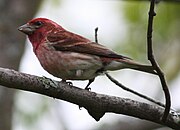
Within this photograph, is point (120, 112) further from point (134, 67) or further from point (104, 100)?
point (134, 67)

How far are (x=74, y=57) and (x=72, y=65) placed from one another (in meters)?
0.14

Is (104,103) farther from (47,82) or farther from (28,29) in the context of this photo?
(28,29)

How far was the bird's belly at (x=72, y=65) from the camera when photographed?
5434 millimetres

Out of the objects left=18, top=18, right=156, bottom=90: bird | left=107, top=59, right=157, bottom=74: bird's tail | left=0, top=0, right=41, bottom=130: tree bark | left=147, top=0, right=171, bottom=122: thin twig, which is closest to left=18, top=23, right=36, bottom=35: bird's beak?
left=18, top=18, right=156, bottom=90: bird

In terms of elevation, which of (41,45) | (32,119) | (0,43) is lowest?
(32,119)

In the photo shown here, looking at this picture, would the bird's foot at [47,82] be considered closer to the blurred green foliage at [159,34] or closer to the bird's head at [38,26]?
the bird's head at [38,26]

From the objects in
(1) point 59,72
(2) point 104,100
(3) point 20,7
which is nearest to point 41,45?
(1) point 59,72

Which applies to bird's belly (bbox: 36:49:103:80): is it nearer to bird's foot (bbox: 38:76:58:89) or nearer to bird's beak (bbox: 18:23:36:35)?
bird's beak (bbox: 18:23:36:35)

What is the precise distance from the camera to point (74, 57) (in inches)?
222

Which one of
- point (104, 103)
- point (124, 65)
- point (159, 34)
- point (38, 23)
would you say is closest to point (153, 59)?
point (104, 103)

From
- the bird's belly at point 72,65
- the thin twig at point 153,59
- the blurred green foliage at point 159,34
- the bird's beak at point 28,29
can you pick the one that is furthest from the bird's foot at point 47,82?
the blurred green foliage at point 159,34

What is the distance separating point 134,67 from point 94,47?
653mm

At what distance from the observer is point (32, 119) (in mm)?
9617

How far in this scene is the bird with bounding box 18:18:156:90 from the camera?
541 centimetres
